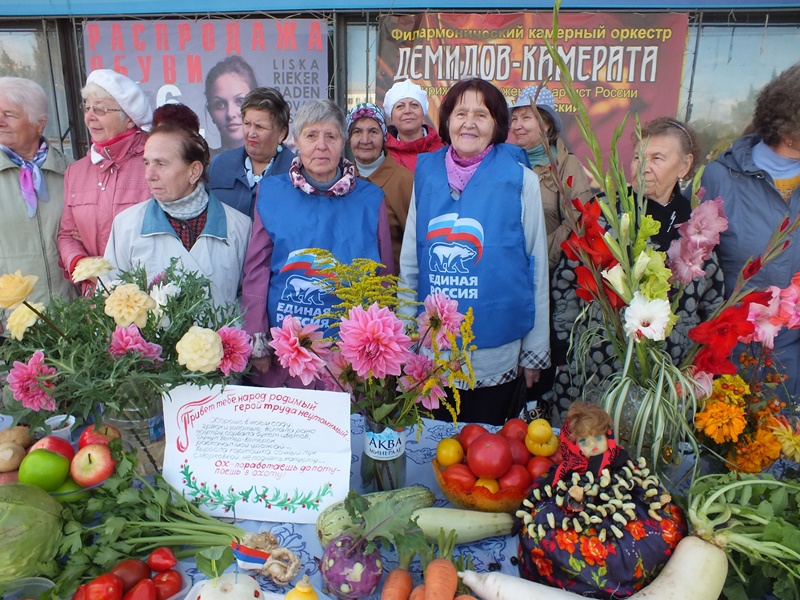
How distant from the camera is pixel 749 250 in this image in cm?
214

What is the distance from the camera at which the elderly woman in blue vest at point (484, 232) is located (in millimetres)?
2084

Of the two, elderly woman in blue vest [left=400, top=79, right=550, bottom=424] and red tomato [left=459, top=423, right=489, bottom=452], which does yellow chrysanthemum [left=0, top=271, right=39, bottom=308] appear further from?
elderly woman in blue vest [left=400, top=79, right=550, bottom=424]

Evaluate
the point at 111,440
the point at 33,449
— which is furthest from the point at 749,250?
the point at 33,449

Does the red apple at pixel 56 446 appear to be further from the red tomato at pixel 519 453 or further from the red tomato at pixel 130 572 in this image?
the red tomato at pixel 519 453

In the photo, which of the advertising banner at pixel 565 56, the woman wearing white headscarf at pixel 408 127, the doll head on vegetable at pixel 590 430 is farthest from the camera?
the advertising banner at pixel 565 56

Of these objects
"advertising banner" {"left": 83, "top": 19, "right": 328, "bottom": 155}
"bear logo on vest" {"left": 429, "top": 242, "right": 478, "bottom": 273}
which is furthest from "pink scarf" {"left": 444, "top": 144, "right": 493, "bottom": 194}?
"advertising banner" {"left": 83, "top": 19, "right": 328, "bottom": 155}

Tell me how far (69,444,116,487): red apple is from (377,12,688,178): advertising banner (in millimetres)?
3847

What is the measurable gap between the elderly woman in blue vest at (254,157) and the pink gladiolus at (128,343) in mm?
1502

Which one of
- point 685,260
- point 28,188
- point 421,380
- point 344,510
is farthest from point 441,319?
point 28,188

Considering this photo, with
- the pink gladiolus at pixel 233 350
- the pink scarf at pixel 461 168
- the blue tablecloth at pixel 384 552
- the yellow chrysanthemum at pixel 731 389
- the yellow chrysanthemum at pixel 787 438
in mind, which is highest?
the pink scarf at pixel 461 168

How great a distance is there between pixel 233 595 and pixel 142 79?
4772mm

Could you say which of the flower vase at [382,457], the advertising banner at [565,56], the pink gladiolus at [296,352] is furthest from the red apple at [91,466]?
the advertising banner at [565,56]

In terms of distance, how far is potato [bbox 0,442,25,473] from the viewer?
4.02 ft

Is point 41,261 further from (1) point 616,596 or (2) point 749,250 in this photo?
(2) point 749,250
